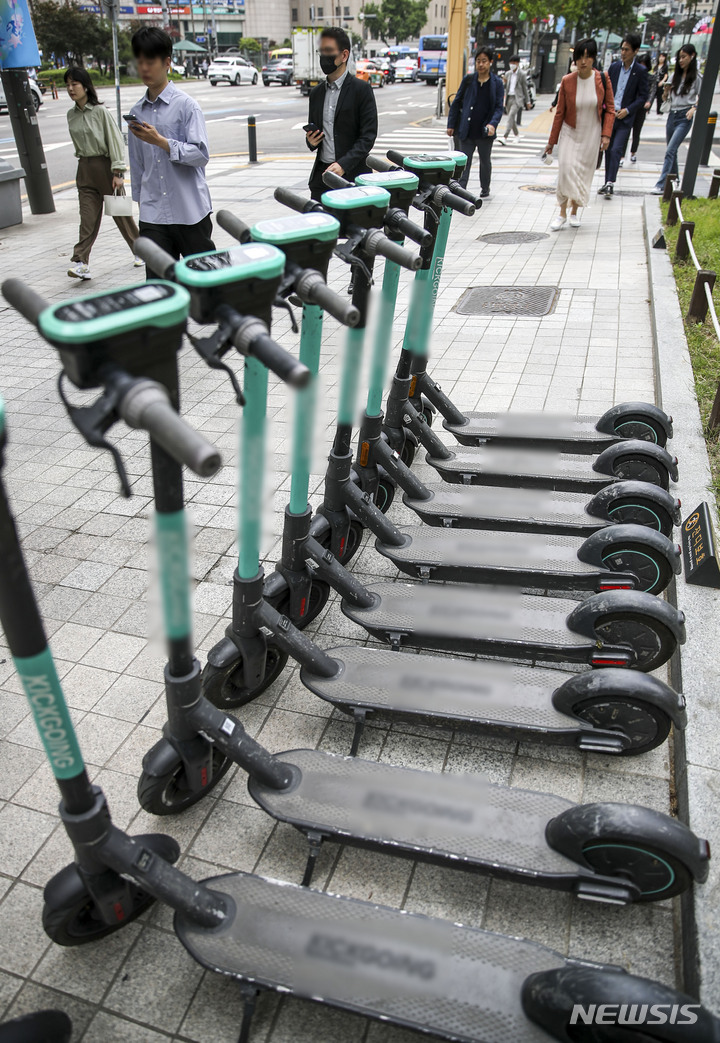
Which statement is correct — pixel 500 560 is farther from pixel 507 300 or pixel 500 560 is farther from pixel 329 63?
pixel 507 300

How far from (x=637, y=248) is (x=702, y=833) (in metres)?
8.29

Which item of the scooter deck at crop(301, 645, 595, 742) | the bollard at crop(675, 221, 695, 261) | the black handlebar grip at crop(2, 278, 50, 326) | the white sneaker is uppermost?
the black handlebar grip at crop(2, 278, 50, 326)

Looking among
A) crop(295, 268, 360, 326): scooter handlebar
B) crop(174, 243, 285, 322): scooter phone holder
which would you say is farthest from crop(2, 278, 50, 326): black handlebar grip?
crop(295, 268, 360, 326): scooter handlebar

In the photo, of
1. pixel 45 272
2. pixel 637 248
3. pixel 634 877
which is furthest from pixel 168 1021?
pixel 637 248

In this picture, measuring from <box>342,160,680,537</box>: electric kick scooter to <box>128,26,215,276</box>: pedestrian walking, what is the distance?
1843 mm

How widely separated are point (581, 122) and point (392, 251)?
7644 millimetres

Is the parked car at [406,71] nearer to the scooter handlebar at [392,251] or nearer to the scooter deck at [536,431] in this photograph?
the scooter deck at [536,431]

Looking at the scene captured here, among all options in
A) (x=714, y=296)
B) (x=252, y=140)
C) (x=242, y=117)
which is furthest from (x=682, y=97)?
(x=242, y=117)

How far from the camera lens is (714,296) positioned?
685cm

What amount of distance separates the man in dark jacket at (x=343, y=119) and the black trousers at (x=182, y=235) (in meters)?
1.23

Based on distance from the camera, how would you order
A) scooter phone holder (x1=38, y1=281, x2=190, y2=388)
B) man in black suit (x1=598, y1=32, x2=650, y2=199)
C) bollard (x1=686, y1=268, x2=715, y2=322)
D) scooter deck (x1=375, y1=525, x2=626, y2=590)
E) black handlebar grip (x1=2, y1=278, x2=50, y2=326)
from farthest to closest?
1. man in black suit (x1=598, y1=32, x2=650, y2=199)
2. bollard (x1=686, y1=268, x2=715, y2=322)
3. scooter deck (x1=375, y1=525, x2=626, y2=590)
4. black handlebar grip (x1=2, y1=278, x2=50, y2=326)
5. scooter phone holder (x1=38, y1=281, x2=190, y2=388)

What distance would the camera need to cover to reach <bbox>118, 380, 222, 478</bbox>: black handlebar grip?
4.57 feet

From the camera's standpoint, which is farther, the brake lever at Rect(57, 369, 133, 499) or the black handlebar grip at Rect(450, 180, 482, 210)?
the black handlebar grip at Rect(450, 180, 482, 210)

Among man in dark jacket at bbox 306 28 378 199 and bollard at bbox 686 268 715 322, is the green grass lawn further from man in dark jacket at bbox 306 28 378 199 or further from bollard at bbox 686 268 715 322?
man in dark jacket at bbox 306 28 378 199
